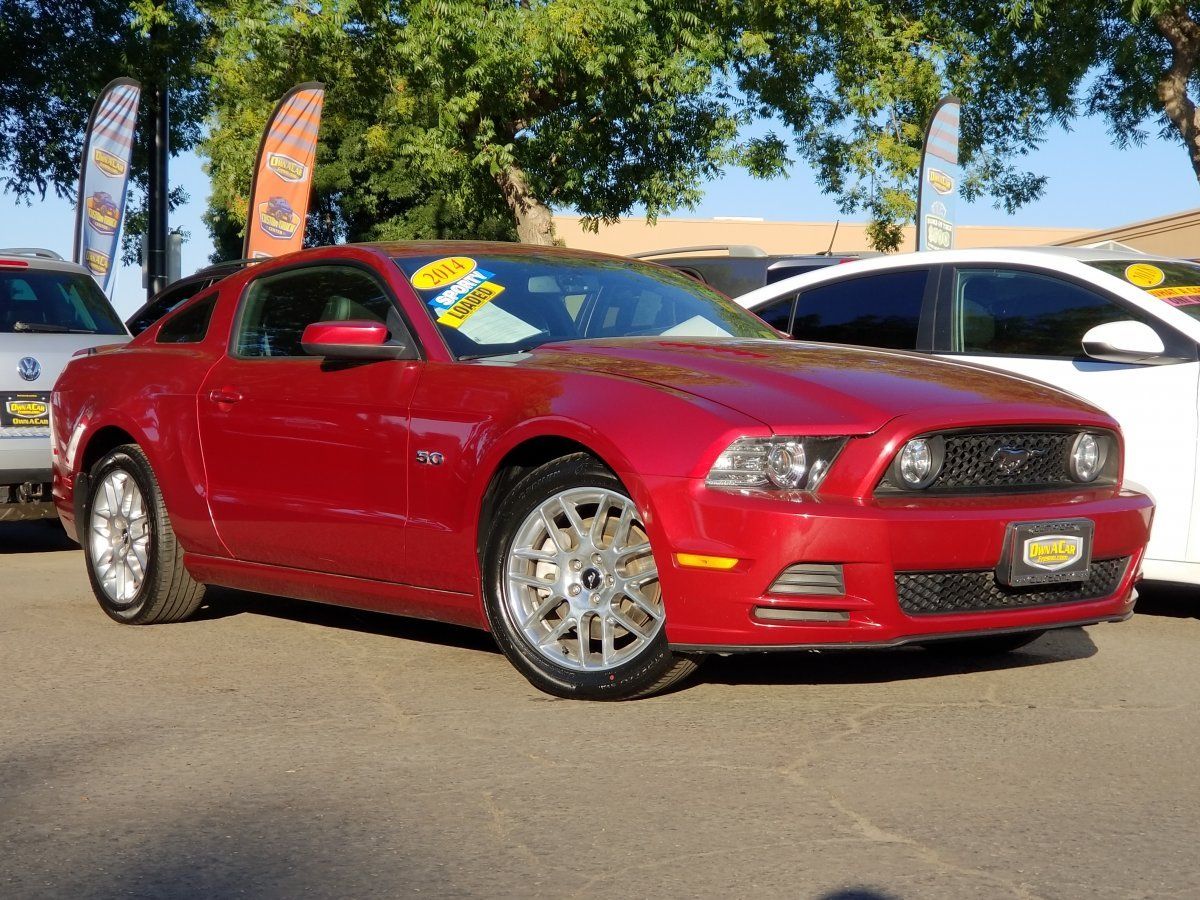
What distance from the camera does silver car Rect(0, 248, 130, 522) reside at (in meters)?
9.56

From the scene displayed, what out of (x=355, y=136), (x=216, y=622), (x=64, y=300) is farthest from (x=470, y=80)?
(x=355, y=136)

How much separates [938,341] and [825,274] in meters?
0.91

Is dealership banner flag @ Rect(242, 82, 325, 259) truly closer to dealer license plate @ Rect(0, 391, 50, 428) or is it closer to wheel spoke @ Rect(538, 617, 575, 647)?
dealer license plate @ Rect(0, 391, 50, 428)

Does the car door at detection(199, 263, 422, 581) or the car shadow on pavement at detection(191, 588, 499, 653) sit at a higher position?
the car door at detection(199, 263, 422, 581)

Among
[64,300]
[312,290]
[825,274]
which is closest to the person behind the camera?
[312,290]

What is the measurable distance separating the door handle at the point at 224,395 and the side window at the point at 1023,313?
333 centimetres

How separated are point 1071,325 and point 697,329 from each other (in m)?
1.99

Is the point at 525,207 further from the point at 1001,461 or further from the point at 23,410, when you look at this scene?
the point at 1001,461

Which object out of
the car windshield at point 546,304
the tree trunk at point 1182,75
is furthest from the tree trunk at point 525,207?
the car windshield at point 546,304

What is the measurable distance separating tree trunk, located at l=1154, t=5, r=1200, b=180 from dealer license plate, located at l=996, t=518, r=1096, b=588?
1622cm

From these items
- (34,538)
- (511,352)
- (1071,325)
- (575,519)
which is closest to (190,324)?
(511,352)

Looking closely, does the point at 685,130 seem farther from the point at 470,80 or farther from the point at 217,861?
the point at 217,861

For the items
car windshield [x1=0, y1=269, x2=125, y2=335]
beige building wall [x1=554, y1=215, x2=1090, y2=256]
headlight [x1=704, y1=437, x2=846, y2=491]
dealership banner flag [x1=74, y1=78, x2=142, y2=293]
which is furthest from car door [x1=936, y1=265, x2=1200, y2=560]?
beige building wall [x1=554, y1=215, x2=1090, y2=256]

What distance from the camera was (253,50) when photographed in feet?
86.5
